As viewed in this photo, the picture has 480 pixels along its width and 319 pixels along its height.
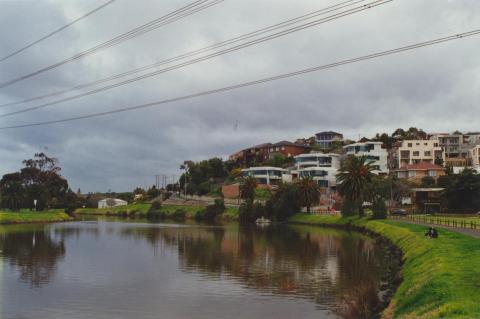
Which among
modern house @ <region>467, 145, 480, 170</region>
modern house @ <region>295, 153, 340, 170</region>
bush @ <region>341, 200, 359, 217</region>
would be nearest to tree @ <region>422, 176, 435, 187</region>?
bush @ <region>341, 200, 359, 217</region>

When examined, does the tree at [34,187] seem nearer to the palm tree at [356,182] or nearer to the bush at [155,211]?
the bush at [155,211]

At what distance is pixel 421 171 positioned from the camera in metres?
140

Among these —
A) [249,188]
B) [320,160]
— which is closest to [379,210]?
[249,188]

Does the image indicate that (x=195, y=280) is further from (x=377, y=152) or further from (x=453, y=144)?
(x=453, y=144)

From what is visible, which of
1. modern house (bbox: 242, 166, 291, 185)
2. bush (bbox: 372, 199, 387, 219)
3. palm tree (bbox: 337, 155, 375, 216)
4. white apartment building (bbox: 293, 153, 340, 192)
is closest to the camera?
bush (bbox: 372, 199, 387, 219)

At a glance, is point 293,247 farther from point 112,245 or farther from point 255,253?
point 112,245

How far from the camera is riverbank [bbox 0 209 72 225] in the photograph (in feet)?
413

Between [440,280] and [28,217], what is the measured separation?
421ft

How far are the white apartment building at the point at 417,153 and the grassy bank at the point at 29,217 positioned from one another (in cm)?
10538

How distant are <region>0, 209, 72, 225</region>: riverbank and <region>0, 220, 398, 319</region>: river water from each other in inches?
2324

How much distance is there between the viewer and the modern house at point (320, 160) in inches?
6777

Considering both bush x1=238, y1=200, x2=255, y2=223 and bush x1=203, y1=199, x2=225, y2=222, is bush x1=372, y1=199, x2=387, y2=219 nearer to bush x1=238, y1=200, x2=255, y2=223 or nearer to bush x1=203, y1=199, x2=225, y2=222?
bush x1=238, y1=200, x2=255, y2=223

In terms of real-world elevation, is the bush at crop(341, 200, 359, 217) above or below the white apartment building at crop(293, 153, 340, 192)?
below

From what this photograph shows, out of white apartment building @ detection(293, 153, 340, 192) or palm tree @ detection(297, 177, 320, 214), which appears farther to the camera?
white apartment building @ detection(293, 153, 340, 192)
